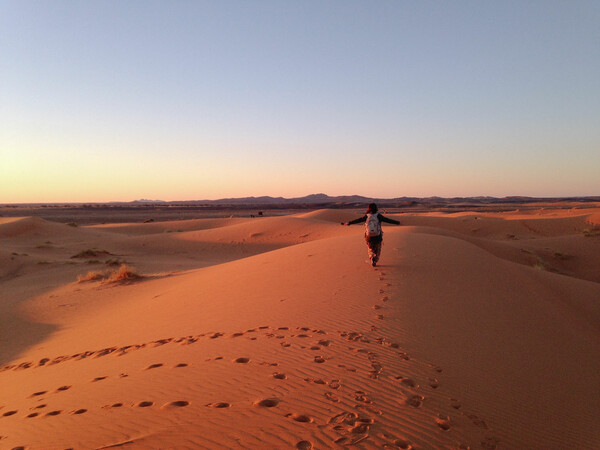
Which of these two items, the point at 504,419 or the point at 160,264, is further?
the point at 160,264

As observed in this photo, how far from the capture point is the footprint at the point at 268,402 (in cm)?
371

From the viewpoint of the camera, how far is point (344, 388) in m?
4.06

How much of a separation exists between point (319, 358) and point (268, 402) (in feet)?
4.12

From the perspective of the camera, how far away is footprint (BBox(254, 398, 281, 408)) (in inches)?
146

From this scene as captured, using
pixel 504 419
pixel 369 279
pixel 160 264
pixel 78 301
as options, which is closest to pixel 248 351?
pixel 504 419

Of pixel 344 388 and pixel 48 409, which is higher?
pixel 344 388

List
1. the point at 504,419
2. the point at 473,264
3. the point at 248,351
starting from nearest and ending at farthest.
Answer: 1. the point at 504,419
2. the point at 248,351
3. the point at 473,264

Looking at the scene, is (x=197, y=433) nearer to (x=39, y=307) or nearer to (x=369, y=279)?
(x=369, y=279)

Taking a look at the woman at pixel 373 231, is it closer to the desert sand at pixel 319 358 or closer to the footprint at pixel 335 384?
the desert sand at pixel 319 358

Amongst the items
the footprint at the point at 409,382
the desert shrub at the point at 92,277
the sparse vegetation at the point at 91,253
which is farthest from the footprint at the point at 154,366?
the sparse vegetation at the point at 91,253

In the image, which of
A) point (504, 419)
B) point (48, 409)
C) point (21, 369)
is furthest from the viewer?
point (21, 369)

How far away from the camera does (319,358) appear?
16.0 ft

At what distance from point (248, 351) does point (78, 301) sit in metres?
9.50

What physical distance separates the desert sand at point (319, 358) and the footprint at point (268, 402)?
0.07 feet
